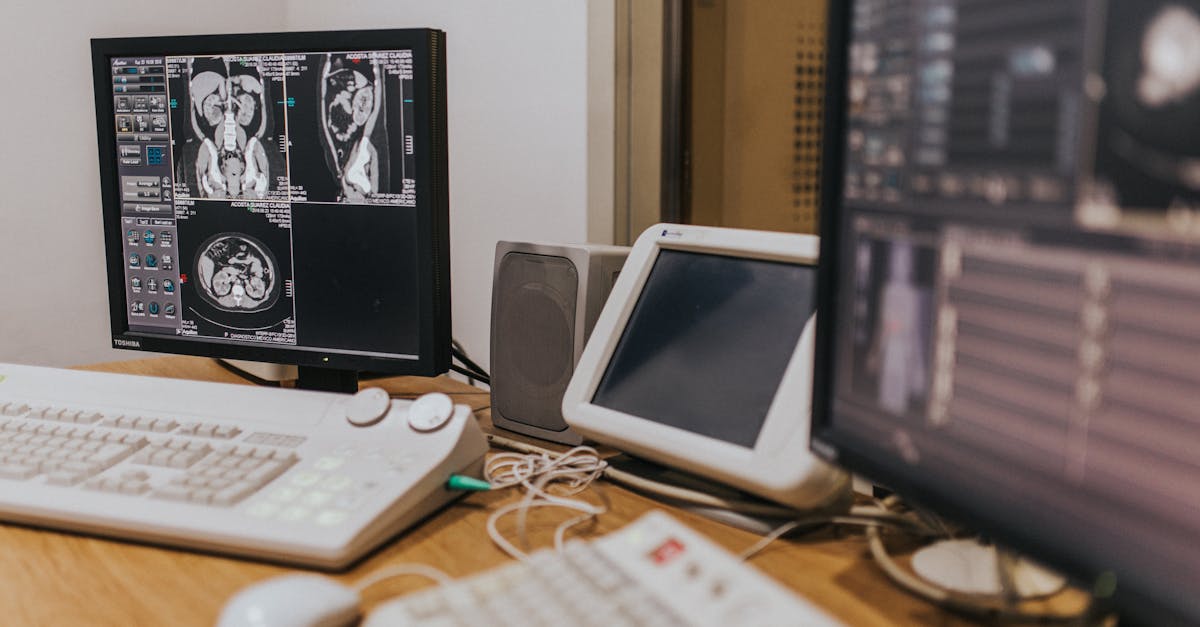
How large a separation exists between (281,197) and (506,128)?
2.18ft

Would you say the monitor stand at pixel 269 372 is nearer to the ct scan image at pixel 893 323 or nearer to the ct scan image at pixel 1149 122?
the ct scan image at pixel 893 323

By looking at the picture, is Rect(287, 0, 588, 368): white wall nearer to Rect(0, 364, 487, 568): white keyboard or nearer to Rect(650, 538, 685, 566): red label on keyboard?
Rect(0, 364, 487, 568): white keyboard

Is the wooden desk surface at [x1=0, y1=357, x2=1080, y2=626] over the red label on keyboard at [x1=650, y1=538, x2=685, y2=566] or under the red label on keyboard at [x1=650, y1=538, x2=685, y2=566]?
under

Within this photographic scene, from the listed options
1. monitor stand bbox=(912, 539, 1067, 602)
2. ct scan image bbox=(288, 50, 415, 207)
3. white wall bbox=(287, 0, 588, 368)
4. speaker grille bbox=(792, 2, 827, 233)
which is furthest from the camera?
speaker grille bbox=(792, 2, 827, 233)

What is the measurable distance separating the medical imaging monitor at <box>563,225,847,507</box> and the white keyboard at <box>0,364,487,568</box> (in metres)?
0.15

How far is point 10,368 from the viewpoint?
1.03 metres

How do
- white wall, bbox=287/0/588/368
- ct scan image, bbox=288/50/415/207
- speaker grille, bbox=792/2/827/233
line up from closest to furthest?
ct scan image, bbox=288/50/415/207 < white wall, bbox=287/0/588/368 < speaker grille, bbox=792/2/827/233

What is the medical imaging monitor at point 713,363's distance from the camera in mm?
750

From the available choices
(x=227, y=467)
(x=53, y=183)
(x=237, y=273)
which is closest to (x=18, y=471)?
(x=227, y=467)

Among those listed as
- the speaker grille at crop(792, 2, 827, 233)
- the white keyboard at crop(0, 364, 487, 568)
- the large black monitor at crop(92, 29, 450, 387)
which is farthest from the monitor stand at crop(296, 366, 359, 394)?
the speaker grille at crop(792, 2, 827, 233)

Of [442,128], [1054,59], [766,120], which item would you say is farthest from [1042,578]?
[766,120]

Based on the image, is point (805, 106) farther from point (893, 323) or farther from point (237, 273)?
point (893, 323)

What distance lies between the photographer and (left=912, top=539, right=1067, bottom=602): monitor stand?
2.06 feet

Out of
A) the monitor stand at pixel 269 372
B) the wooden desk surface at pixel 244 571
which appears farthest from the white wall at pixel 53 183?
the wooden desk surface at pixel 244 571
